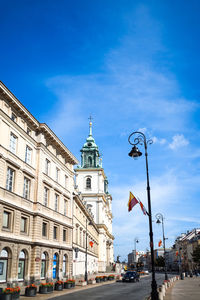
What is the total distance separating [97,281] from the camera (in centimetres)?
3888

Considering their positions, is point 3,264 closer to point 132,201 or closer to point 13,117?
point 13,117

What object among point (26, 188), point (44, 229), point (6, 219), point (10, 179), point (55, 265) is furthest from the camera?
point (55, 265)

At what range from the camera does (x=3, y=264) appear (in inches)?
997

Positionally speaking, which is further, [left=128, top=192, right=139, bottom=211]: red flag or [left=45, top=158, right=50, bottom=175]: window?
[left=45, top=158, right=50, bottom=175]: window

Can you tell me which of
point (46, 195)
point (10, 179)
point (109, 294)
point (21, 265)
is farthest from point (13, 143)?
point (109, 294)

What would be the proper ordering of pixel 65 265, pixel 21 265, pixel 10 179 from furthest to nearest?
1. pixel 65 265
2. pixel 21 265
3. pixel 10 179

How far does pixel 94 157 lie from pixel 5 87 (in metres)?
68.7

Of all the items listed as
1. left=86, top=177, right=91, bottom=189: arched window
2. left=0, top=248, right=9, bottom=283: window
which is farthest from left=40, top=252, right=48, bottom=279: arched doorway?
left=86, top=177, right=91, bottom=189: arched window

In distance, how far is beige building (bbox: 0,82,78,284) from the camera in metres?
26.2

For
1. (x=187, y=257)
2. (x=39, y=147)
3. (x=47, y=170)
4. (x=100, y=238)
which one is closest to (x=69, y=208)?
(x=47, y=170)

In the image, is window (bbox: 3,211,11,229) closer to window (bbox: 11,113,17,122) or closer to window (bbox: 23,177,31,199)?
window (bbox: 23,177,31,199)

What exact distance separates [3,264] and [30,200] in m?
7.01

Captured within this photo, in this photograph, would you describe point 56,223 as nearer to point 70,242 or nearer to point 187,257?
point 70,242

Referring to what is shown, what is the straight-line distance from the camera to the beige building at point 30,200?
26.2m
